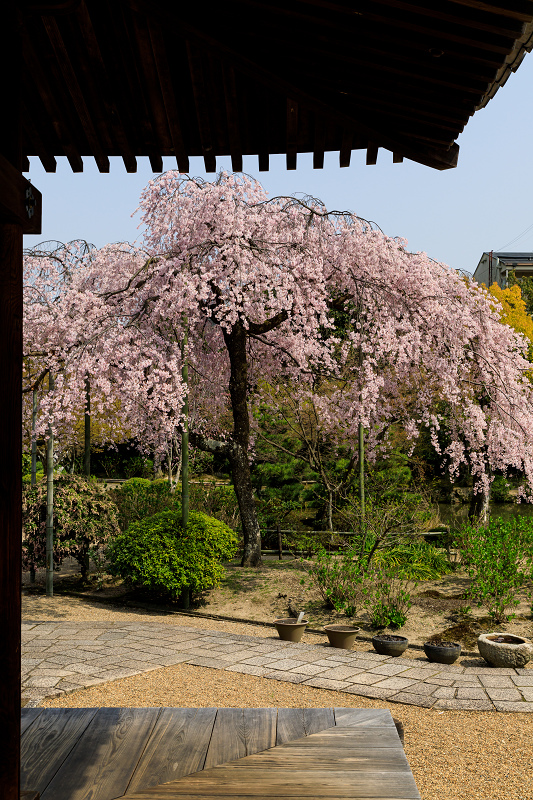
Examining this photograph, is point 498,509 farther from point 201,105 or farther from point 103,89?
point 103,89

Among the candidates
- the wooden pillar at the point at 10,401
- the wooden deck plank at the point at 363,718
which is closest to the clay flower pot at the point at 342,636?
the wooden deck plank at the point at 363,718

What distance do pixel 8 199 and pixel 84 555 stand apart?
8.94m

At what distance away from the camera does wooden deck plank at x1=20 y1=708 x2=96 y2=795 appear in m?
2.62

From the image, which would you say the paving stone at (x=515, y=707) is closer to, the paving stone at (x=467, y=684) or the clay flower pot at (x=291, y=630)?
the paving stone at (x=467, y=684)

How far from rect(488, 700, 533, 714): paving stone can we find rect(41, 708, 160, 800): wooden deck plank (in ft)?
9.79

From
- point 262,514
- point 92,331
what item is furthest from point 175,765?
point 262,514

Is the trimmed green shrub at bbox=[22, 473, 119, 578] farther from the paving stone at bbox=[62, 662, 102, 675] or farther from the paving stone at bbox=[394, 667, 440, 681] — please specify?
the paving stone at bbox=[394, 667, 440, 681]

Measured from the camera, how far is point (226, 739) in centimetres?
300

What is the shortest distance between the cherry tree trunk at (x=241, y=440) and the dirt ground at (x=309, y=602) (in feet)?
1.87

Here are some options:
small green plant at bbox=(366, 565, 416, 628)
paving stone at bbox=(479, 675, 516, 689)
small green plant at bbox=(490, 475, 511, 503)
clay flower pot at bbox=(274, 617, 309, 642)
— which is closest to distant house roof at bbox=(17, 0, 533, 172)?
paving stone at bbox=(479, 675, 516, 689)

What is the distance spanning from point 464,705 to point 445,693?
0.27m

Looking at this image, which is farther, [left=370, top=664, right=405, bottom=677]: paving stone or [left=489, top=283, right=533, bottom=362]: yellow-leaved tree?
[left=489, top=283, right=533, bottom=362]: yellow-leaved tree

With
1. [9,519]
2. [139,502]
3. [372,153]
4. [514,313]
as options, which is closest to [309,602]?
[139,502]

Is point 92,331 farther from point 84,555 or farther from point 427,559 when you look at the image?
point 427,559
